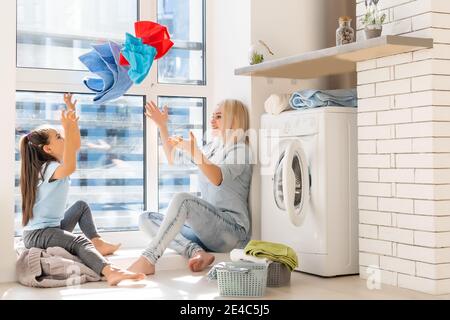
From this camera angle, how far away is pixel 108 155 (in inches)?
153

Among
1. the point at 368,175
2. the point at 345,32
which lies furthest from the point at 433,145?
the point at 345,32

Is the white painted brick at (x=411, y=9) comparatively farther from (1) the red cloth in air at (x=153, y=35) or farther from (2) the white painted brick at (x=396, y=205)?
(1) the red cloth in air at (x=153, y=35)

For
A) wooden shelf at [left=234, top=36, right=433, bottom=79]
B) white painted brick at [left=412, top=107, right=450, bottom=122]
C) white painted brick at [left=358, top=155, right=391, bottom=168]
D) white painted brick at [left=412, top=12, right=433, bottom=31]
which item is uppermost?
white painted brick at [left=412, top=12, right=433, bottom=31]

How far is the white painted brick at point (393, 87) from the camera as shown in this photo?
Result: 3.02 metres

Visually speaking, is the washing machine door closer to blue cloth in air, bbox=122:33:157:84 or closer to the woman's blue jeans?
the woman's blue jeans

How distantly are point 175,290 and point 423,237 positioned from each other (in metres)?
1.13

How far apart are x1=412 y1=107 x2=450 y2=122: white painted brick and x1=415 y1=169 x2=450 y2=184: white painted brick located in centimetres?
23

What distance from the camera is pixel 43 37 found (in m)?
3.74

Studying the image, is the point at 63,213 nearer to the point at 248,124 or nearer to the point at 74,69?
the point at 74,69

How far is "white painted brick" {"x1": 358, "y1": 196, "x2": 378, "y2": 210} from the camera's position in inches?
127

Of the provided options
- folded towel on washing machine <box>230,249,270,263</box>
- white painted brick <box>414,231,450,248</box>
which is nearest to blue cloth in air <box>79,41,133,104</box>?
folded towel on washing machine <box>230,249,270,263</box>

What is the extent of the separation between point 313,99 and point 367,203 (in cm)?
60

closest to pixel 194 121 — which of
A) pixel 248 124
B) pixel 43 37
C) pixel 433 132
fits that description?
pixel 248 124

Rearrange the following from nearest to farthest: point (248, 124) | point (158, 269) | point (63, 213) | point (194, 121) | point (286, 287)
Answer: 1. point (286, 287)
2. point (63, 213)
3. point (158, 269)
4. point (248, 124)
5. point (194, 121)
